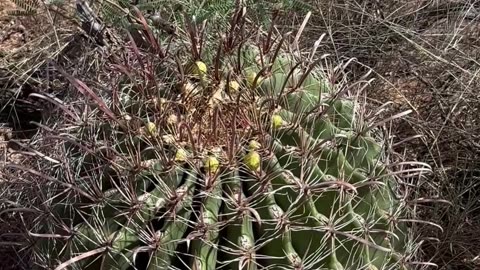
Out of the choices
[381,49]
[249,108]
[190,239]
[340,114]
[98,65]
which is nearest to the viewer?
[190,239]

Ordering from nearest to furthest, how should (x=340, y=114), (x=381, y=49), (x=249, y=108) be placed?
(x=249, y=108) < (x=340, y=114) < (x=381, y=49)

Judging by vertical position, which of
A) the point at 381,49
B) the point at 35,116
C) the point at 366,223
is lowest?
the point at 35,116

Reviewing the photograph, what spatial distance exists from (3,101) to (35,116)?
0.41 feet

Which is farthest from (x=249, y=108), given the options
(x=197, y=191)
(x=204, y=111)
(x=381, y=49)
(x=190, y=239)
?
(x=381, y=49)

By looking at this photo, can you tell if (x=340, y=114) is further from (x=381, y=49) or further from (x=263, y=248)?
(x=381, y=49)

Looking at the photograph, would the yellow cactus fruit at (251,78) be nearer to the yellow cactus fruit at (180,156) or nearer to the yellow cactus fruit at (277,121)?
the yellow cactus fruit at (277,121)

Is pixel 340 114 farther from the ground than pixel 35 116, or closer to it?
farther from the ground

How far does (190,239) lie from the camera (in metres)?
1.44

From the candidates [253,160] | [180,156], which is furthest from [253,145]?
[180,156]

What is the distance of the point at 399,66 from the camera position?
2830 mm

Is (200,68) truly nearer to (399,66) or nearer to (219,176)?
(219,176)

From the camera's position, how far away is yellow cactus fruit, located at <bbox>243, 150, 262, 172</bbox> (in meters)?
1.51

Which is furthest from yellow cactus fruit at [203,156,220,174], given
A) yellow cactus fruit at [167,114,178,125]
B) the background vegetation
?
the background vegetation

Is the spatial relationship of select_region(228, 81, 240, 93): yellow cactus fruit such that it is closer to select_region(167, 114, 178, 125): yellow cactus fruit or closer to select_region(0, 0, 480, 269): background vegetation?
select_region(167, 114, 178, 125): yellow cactus fruit
